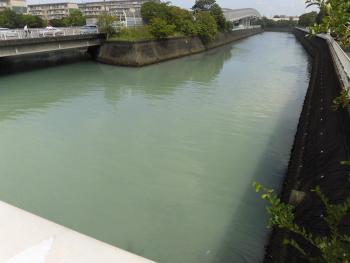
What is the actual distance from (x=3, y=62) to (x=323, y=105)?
74.4 feet

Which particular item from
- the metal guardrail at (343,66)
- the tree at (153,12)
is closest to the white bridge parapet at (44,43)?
the tree at (153,12)

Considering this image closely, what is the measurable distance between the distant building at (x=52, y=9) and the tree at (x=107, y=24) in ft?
235

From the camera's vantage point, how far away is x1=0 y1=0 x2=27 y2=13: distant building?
231 ft

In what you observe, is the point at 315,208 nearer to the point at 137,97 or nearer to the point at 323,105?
the point at 323,105

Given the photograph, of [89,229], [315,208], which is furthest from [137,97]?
[315,208]

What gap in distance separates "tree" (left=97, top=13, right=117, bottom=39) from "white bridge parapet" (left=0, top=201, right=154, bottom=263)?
26.3 m

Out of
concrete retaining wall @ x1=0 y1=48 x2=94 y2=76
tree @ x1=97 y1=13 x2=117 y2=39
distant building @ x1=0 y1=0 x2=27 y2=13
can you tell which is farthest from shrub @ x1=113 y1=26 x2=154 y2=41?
distant building @ x1=0 y1=0 x2=27 y2=13

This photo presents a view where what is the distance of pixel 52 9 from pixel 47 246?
102m

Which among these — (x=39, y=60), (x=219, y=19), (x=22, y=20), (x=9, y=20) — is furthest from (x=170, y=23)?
(x=9, y=20)

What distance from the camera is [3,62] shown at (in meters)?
24.2

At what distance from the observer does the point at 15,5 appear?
73.5 metres

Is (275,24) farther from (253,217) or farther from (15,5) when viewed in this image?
(253,217)

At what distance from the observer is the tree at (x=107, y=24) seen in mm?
26859

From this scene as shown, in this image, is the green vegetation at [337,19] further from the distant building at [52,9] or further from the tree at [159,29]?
the distant building at [52,9]
